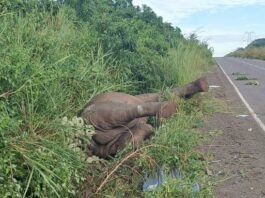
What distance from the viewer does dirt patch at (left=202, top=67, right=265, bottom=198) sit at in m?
6.25

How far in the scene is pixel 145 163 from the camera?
5.92m

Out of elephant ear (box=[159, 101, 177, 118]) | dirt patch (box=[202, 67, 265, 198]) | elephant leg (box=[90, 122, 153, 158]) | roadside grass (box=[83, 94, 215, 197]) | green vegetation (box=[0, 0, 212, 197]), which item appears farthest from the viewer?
elephant ear (box=[159, 101, 177, 118])

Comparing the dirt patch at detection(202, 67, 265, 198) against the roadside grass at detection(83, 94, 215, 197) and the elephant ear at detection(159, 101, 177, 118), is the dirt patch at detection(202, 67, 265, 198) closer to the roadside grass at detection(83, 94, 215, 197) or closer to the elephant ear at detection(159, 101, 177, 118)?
the roadside grass at detection(83, 94, 215, 197)

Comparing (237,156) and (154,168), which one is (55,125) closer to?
(154,168)

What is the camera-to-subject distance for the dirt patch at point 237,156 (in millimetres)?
6254

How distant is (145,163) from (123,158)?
273mm

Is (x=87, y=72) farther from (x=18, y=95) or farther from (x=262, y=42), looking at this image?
(x=262, y=42)

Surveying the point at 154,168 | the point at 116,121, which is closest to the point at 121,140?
the point at 116,121

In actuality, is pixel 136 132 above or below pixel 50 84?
below

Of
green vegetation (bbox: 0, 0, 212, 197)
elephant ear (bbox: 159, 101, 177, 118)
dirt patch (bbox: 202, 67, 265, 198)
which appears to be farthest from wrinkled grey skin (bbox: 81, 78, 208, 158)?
dirt patch (bbox: 202, 67, 265, 198)

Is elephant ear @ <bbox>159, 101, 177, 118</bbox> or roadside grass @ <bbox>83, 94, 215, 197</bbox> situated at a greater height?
elephant ear @ <bbox>159, 101, 177, 118</bbox>

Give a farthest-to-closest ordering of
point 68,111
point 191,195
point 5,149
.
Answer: point 68,111
point 191,195
point 5,149

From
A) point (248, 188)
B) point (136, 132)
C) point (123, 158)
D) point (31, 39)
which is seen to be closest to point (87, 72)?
point (31, 39)

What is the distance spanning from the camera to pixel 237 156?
25.9 feet
